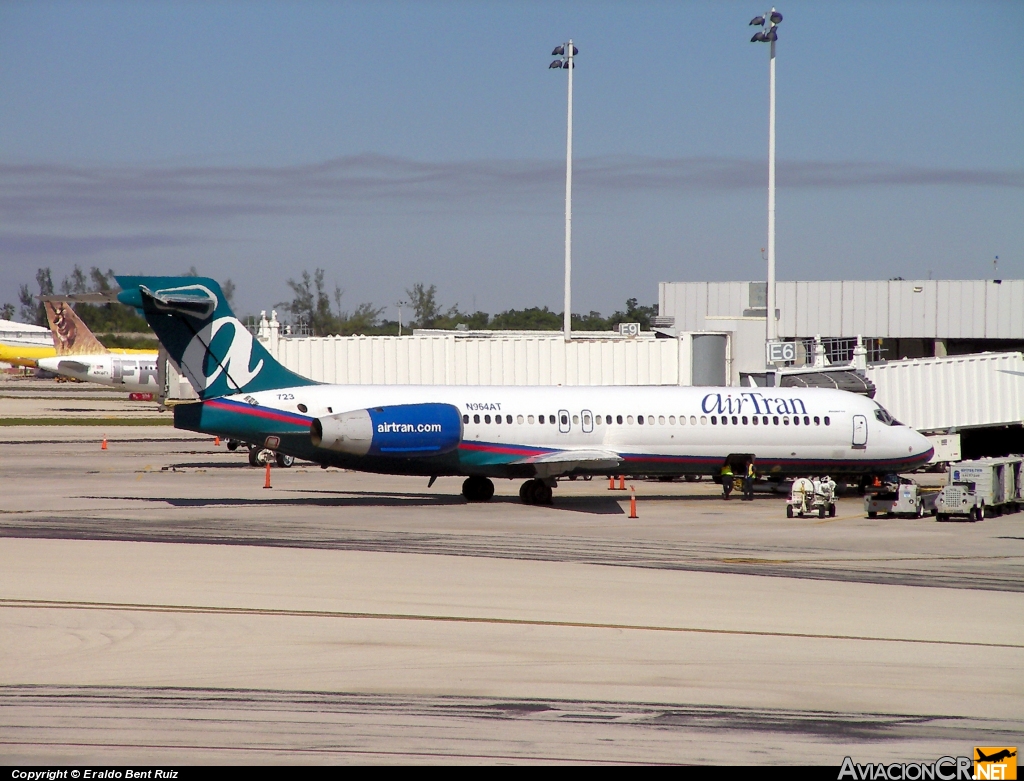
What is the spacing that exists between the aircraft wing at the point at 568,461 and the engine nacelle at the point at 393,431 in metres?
2.26

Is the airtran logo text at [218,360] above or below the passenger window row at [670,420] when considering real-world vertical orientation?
above

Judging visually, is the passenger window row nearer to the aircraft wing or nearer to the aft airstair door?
the aft airstair door

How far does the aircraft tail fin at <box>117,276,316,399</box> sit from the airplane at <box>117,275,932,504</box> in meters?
0.03

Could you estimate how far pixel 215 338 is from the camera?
2800cm

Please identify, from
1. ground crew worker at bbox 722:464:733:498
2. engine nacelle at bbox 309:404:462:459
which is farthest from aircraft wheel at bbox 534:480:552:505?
ground crew worker at bbox 722:464:733:498

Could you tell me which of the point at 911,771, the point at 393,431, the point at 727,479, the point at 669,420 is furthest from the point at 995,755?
the point at 727,479

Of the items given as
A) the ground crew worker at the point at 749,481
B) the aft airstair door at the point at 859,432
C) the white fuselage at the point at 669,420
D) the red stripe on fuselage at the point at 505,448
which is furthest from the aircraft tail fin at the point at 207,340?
the aft airstair door at the point at 859,432

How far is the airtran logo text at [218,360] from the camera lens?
2795 centimetres

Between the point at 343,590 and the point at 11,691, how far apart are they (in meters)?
6.31

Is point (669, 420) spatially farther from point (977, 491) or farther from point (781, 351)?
point (781, 351)

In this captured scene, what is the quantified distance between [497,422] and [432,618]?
14754 millimetres

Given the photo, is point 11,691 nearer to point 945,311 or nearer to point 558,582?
point 558,582

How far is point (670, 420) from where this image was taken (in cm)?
3092

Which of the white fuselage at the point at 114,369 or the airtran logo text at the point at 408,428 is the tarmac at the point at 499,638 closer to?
the airtran logo text at the point at 408,428
